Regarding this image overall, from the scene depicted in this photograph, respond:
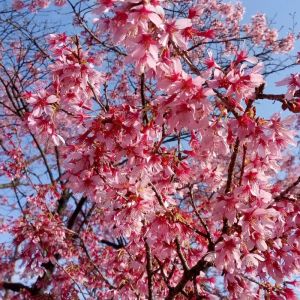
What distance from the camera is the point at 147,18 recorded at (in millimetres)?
1993

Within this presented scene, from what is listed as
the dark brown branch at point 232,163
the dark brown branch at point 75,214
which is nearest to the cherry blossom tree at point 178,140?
the dark brown branch at point 232,163

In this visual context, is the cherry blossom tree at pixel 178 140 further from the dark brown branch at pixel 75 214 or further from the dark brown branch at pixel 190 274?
the dark brown branch at pixel 75 214

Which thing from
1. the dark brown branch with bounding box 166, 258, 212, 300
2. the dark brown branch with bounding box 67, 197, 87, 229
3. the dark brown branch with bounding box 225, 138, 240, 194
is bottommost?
the dark brown branch with bounding box 166, 258, 212, 300

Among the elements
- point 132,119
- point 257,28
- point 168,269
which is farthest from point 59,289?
point 257,28

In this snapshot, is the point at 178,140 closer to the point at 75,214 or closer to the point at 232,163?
the point at 232,163

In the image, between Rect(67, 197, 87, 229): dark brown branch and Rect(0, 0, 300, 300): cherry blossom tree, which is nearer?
Rect(0, 0, 300, 300): cherry blossom tree

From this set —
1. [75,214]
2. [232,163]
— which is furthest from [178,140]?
[75,214]

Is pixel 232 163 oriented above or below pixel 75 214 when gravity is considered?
below

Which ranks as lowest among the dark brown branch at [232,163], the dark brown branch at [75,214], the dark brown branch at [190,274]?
the dark brown branch at [190,274]

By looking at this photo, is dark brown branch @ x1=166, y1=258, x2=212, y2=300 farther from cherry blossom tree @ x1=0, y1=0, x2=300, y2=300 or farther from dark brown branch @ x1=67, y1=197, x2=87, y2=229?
dark brown branch @ x1=67, y1=197, x2=87, y2=229

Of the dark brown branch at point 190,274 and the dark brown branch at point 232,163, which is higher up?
the dark brown branch at point 232,163

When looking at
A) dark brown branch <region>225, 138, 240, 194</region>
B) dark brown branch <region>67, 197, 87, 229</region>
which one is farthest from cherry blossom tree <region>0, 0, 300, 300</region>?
dark brown branch <region>67, 197, 87, 229</region>

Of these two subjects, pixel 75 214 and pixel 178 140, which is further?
pixel 75 214

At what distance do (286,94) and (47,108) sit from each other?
1.55m
